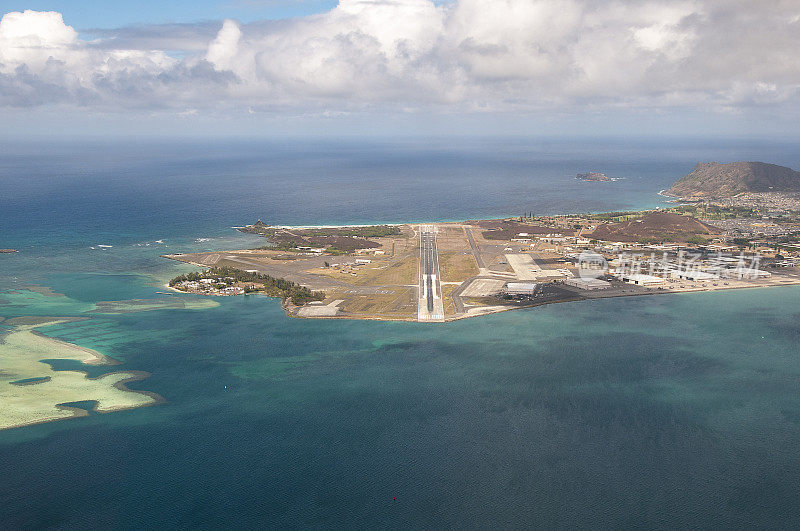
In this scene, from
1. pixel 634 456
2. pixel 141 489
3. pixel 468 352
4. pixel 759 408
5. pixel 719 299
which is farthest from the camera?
pixel 719 299

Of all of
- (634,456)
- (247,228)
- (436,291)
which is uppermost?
(247,228)

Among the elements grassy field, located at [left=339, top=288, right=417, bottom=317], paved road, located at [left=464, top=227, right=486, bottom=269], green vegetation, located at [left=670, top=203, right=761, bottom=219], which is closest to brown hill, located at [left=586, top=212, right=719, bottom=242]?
green vegetation, located at [left=670, top=203, right=761, bottom=219]

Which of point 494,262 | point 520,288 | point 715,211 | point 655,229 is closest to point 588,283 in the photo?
point 520,288

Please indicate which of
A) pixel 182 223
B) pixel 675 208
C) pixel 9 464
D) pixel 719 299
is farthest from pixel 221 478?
pixel 675 208

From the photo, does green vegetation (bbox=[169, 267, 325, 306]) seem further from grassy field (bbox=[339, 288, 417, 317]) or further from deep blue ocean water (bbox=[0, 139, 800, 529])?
deep blue ocean water (bbox=[0, 139, 800, 529])

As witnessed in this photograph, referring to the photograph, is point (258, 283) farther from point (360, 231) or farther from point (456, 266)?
point (360, 231)

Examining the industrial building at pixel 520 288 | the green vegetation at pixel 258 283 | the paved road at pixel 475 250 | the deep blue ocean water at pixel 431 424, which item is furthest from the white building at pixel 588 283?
the green vegetation at pixel 258 283

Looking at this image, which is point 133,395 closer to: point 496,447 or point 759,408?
point 496,447
